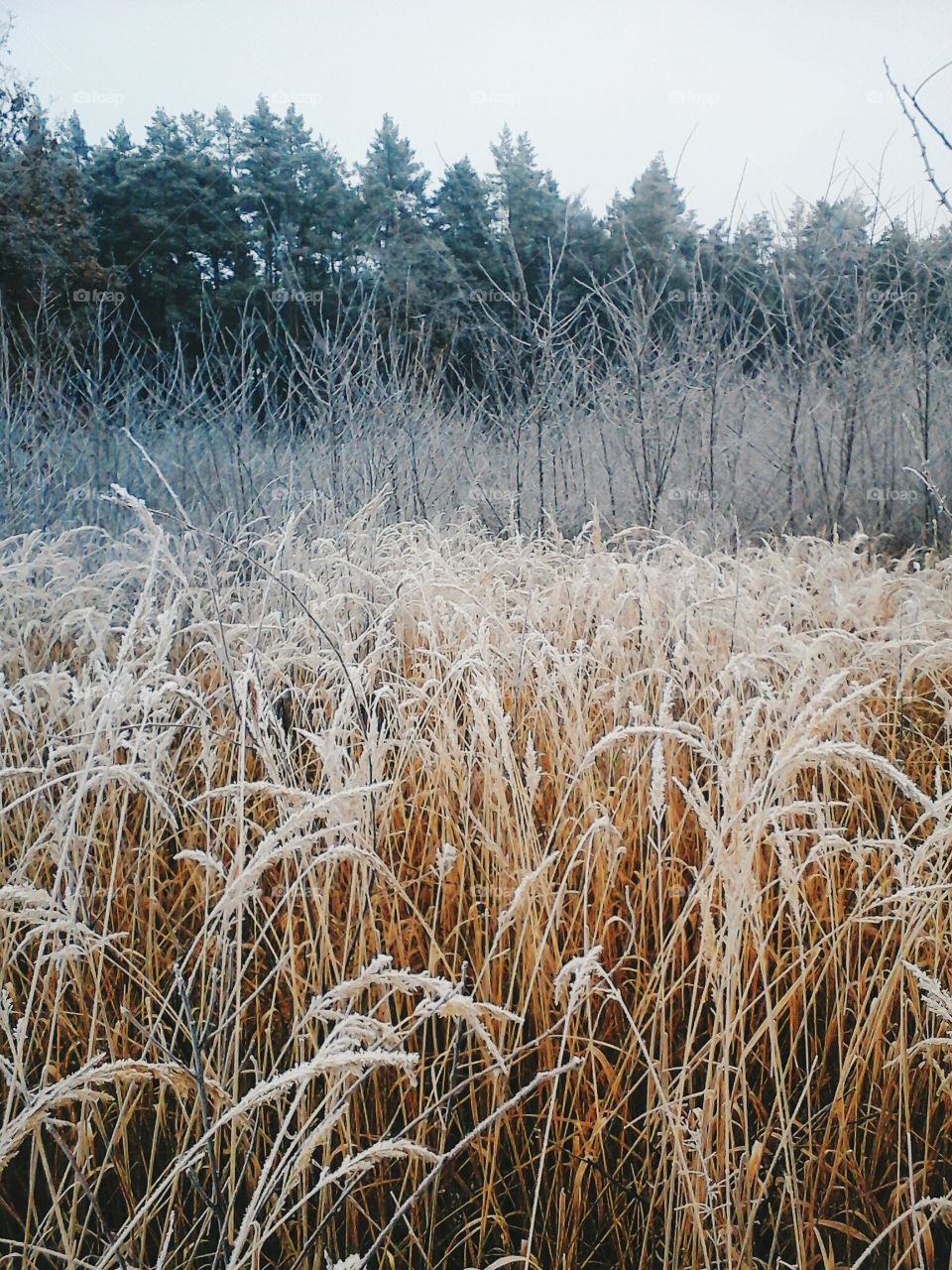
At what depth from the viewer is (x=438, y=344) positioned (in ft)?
43.7

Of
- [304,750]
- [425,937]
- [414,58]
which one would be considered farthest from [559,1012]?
[414,58]

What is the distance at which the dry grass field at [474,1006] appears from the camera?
0.70 meters

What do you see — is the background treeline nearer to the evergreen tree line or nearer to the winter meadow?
the evergreen tree line

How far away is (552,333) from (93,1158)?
324 centimetres

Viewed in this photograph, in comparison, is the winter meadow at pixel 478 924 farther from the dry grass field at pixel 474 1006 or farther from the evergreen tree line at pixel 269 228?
the evergreen tree line at pixel 269 228

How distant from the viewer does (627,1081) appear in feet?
3.12

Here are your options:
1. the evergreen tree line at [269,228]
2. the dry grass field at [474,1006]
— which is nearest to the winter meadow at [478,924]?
the dry grass field at [474,1006]

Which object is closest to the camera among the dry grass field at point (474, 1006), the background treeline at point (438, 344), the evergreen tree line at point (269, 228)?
the dry grass field at point (474, 1006)

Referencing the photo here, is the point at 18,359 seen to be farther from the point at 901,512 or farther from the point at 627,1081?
the point at 627,1081

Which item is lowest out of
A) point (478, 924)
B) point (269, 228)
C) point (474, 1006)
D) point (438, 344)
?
point (478, 924)

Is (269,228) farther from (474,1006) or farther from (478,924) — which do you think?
(474,1006)

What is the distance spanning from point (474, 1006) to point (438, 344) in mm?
13673

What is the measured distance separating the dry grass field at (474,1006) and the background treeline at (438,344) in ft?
2.94

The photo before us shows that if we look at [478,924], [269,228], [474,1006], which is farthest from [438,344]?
[474,1006]
